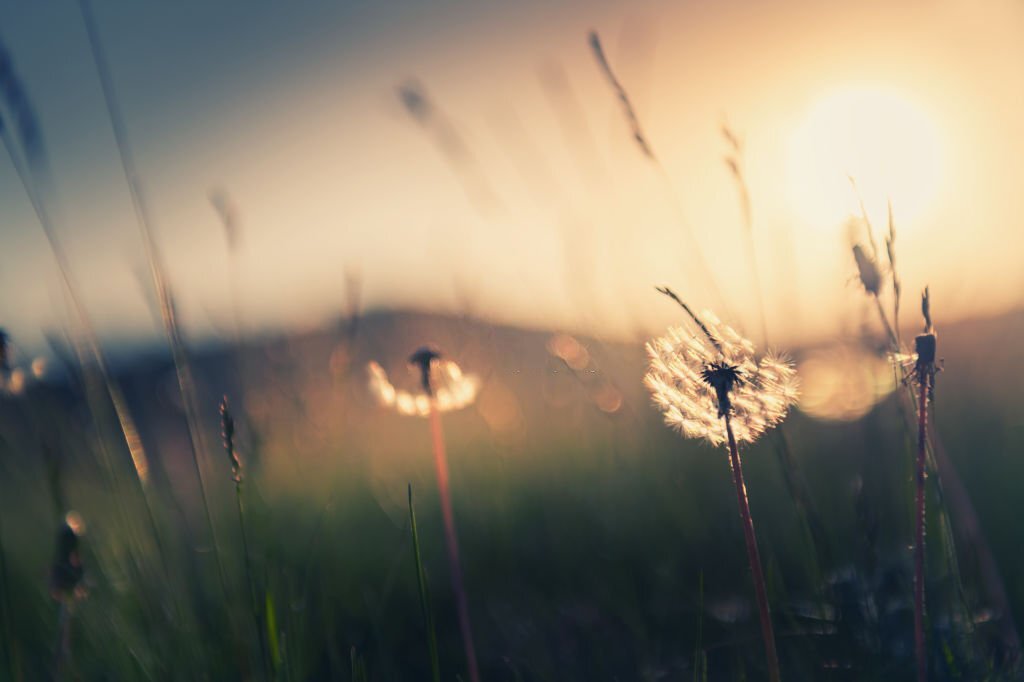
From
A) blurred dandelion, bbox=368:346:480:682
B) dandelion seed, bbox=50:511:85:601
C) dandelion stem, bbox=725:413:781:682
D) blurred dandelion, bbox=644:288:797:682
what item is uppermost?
blurred dandelion, bbox=368:346:480:682

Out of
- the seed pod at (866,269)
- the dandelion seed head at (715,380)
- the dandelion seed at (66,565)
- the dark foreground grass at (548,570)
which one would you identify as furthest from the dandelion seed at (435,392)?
the seed pod at (866,269)

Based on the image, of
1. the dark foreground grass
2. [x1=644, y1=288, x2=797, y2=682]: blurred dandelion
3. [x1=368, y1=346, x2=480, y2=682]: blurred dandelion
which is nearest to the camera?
[x1=644, y1=288, x2=797, y2=682]: blurred dandelion

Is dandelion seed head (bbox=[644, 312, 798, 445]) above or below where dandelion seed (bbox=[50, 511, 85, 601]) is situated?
above

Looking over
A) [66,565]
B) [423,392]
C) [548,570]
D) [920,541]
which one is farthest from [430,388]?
[920,541]

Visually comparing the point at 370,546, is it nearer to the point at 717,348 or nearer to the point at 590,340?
the point at 590,340

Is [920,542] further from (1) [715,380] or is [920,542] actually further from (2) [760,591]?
(1) [715,380]

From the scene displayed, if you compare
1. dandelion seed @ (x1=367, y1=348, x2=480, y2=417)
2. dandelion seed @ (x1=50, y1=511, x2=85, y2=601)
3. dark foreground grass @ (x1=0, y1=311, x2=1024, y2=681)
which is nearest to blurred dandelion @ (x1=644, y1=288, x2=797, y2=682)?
dark foreground grass @ (x1=0, y1=311, x2=1024, y2=681)

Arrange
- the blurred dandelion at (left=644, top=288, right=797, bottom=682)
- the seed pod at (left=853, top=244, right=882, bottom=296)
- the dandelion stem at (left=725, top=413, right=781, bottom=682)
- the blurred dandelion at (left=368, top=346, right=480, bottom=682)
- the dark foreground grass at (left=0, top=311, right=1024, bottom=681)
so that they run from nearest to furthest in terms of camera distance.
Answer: the dandelion stem at (left=725, top=413, right=781, bottom=682) < the blurred dandelion at (left=644, top=288, right=797, bottom=682) < the seed pod at (left=853, top=244, right=882, bottom=296) < the dark foreground grass at (left=0, top=311, right=1024, bottom=681) < the blurred dandelion at (left=368, top=346, right=480, bottom=682)

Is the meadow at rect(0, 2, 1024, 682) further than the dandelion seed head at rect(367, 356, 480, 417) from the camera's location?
No

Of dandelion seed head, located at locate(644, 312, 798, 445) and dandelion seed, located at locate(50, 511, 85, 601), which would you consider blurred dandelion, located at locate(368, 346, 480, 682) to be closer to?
dandelion seed head, located at locate(644, 312, 798, 445)
